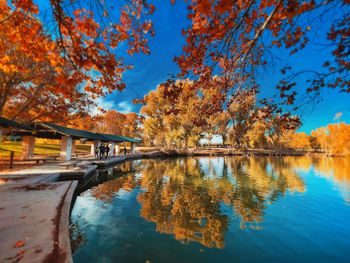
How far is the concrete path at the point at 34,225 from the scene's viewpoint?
11.8ft

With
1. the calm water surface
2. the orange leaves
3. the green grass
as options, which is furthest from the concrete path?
the green grass

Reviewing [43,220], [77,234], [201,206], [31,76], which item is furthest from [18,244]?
[31,76]

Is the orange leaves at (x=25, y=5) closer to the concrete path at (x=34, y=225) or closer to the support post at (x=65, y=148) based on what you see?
the concrete path at (x=34, y=225)

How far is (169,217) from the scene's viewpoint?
26.1 feet

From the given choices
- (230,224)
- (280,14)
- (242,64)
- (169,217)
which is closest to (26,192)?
(169,217)

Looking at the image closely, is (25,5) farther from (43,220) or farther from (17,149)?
(17,149)

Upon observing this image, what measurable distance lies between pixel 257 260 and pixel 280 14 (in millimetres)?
5951

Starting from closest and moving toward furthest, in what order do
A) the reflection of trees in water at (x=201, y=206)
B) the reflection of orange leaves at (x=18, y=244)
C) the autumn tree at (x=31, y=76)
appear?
the reflection of orange leaves at (x=18, y=244) < the autumn tree at (x=31, y=76) < the reflection of trees in water at (x=201, y=206)

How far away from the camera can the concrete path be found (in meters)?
3.58

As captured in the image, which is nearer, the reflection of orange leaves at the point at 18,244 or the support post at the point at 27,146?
the reflection of orange leaves at the point at 18,244

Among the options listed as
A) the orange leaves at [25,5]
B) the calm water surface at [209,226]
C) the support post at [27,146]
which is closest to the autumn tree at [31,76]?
the orange leaves at [25,5]

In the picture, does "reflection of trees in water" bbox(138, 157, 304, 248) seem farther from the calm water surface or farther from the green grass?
the green grass

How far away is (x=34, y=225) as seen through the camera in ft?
15.8

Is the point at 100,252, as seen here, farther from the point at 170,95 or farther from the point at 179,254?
the point at 170,95
